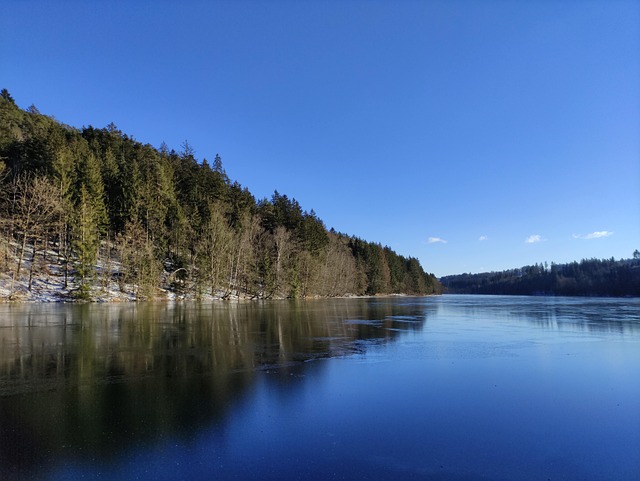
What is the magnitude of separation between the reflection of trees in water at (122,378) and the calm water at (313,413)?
0.04 m

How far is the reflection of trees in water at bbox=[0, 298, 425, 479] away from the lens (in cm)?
589

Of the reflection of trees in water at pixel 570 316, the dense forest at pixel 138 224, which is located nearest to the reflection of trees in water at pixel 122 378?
the reflection of trees in water at pixel 570 316

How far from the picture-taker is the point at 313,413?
7.05 m

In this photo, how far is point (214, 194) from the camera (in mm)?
72625

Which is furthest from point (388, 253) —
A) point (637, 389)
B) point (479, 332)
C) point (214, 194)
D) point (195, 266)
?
point (637, 389)

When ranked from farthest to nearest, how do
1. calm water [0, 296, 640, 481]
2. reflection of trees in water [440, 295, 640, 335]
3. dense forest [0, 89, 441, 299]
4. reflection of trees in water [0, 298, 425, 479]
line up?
dense forest [0, 89, 441, 299] → reflection of trees in water [440, 295, 640, 335] → reflection of trees in water [0, 298, 425, 479] → calm water [0, 296, 640, 481]

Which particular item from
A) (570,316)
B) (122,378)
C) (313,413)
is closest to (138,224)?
(122,378)

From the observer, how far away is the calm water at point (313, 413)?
496 cm

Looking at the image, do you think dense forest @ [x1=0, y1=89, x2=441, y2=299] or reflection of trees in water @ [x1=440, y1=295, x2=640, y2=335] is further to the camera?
dense forest @ [x1=0, y1=89, x2=441, y2=299]

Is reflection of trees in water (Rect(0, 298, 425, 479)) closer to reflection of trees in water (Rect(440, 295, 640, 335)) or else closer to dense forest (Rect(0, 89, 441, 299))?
reflection of trees in water (Rect(440, 295, 640, 335))

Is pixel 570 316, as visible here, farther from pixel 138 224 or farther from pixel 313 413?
pixel 138 224

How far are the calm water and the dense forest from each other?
34.1m

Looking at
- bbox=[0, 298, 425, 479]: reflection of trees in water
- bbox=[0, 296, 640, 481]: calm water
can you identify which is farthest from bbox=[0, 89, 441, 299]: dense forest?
bbox=[0, 296, 640, 481]: calm water

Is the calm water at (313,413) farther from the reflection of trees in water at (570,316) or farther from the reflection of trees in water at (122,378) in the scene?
the reflection of trees in water at (570,316)
